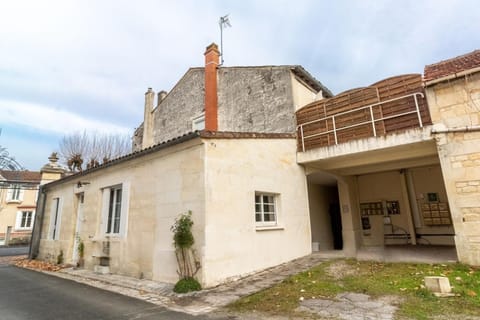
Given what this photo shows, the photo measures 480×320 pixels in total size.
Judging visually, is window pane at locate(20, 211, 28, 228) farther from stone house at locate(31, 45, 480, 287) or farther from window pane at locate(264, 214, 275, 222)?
window pane at locate(264, 214, 275, 222)

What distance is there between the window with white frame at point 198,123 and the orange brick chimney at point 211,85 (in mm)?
856

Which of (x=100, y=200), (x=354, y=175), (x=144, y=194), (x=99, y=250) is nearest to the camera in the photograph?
(x=144, y=194)

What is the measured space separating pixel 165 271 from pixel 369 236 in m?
9.86

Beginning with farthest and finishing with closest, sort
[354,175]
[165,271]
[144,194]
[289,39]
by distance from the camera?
[354,175], [289,39], [144,194], [165,271]

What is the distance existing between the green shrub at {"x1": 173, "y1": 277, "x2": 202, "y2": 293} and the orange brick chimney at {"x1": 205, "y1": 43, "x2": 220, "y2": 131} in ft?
25.9

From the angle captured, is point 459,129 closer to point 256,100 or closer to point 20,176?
point 256,100

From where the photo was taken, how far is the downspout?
42.9ft

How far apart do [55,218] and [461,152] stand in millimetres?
16008

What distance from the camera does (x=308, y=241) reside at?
9.25m

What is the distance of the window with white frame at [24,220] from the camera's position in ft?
84.4

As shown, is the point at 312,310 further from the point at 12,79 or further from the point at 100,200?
the point at 12,79

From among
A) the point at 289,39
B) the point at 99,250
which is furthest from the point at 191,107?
the point at 99,250

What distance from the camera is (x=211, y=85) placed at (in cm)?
1250

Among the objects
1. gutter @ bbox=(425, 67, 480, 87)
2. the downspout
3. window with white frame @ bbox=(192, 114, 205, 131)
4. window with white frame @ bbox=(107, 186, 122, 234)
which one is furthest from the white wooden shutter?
gutter @ bbox=(425, 67, 480, 87)
